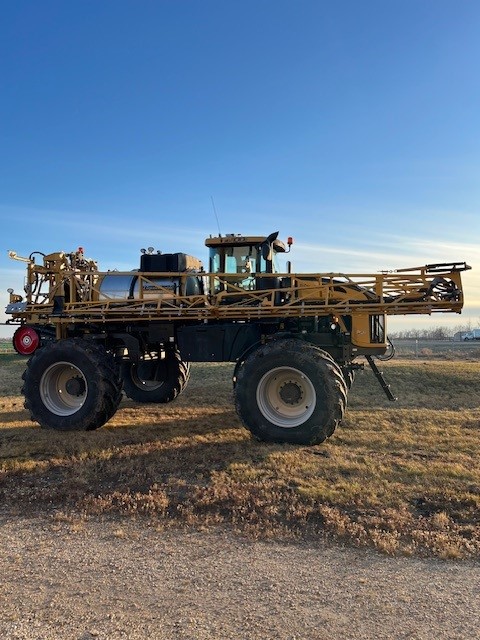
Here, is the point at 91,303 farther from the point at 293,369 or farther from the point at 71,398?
the point at 293,369

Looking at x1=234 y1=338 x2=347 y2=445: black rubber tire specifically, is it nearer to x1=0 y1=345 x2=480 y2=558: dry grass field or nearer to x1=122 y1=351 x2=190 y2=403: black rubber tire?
x1=0 y1=345 x2=480 y2=558: dry grass field

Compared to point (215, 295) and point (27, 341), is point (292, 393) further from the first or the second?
point (27, 341)

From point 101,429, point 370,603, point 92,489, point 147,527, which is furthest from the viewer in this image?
point 101,429

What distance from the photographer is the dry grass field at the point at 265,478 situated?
4.76m

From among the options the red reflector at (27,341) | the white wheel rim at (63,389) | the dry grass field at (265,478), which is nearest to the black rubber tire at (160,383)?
the dry grass field at (265,478)

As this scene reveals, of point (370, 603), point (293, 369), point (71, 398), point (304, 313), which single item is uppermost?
point (304, 313)

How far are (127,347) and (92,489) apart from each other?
3.82 metres

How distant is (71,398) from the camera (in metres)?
9.34

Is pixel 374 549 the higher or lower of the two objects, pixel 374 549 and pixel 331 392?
the lower

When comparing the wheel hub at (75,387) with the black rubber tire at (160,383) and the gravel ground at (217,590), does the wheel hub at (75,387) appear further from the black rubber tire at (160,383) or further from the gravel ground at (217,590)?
the gravel ground at (217,590)

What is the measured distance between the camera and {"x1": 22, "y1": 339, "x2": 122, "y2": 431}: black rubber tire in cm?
877

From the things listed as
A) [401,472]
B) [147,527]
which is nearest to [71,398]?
[147,527]

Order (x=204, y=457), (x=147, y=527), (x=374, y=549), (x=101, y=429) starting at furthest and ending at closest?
(x=101, y=429) → (x=204, y=457) → (x=147, y=527) → (x=374, y=549)

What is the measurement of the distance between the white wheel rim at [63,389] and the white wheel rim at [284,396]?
3.26 m
